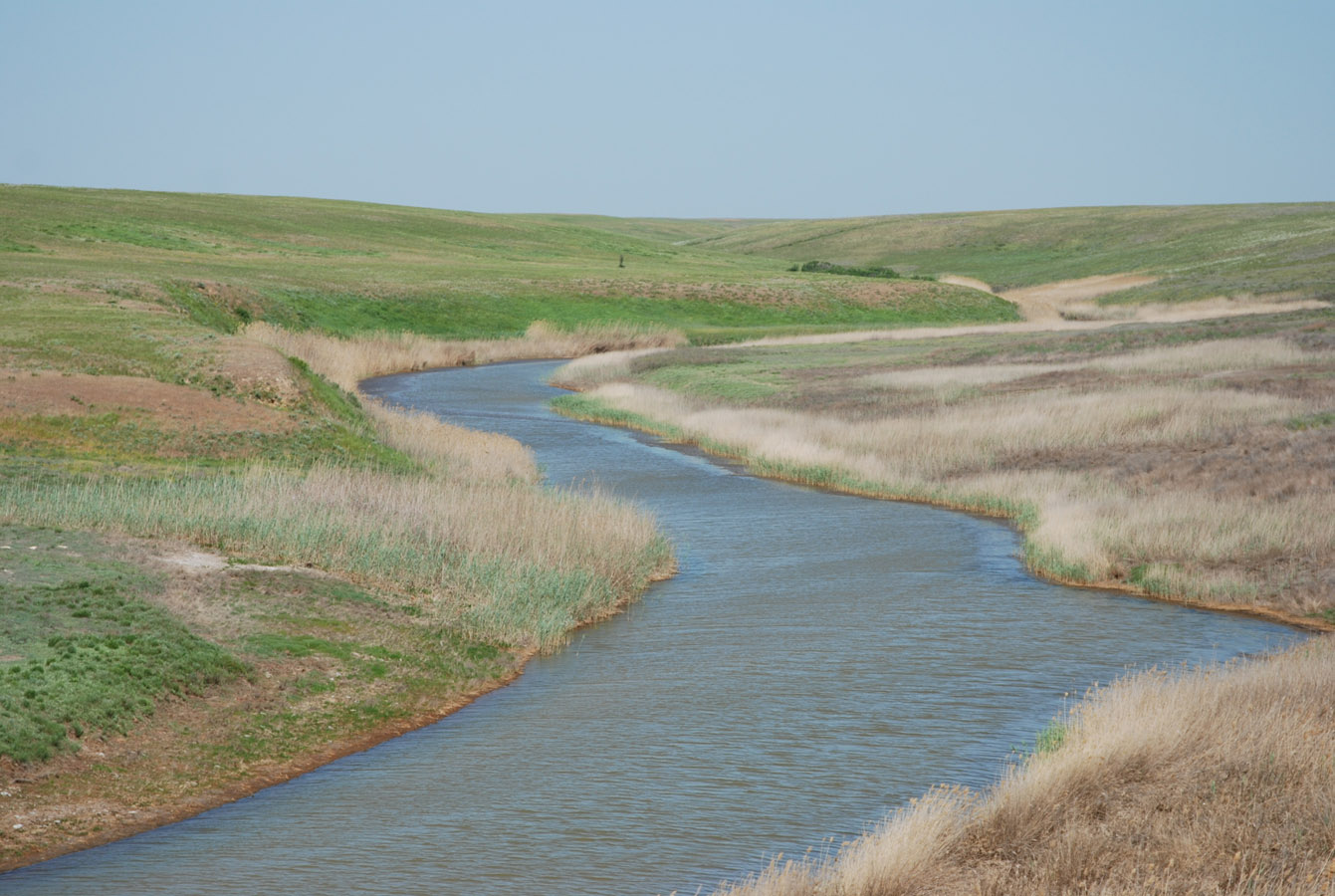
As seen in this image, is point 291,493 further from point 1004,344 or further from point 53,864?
point 1004,344

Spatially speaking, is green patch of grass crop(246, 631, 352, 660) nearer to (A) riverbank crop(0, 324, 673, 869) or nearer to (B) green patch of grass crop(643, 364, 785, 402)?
(A) riverbank crop(0, 324, 673, 869)

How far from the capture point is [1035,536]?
73.9 ft

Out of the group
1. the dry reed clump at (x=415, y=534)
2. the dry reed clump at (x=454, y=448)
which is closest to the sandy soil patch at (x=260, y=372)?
the dry reed clump at (x=454, y=448)

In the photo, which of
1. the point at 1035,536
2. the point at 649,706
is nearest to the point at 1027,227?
the point at 1035,536

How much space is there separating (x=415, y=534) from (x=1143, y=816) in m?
11.4

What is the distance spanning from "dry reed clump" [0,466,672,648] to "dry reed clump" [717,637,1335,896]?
25.1 feet

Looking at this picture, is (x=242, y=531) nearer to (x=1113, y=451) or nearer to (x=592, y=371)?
(x=1113, y=451)

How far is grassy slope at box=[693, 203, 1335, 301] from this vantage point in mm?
89000

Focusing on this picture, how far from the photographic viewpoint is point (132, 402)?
27.2 m

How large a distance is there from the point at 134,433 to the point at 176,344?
771 centimetres

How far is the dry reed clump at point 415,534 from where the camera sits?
56.2 ft

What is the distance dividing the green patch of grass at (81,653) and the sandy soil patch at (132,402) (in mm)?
11239

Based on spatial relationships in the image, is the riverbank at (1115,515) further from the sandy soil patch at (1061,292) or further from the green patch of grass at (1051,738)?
the sandy soil patch at (1061,292)

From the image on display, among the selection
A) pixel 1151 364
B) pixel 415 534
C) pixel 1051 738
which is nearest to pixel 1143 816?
pixel 1051 738
